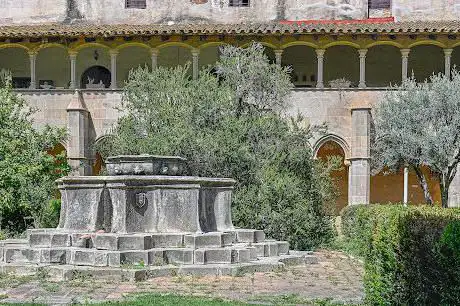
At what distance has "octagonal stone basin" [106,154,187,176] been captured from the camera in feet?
41.4

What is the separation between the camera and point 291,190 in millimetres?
16875

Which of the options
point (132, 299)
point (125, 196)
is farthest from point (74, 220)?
point (132, 299)

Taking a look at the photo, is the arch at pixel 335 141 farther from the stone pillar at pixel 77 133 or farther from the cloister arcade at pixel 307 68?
the stone pillar at pixel 77 133

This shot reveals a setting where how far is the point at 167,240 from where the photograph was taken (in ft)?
39.1

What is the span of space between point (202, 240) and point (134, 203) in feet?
4.18

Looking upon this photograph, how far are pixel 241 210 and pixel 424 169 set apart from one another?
590 inches

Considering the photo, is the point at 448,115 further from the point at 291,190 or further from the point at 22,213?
the point at 22,213

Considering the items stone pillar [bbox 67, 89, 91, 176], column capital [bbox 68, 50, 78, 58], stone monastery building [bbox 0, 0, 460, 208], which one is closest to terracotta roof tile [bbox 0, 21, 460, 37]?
stone monastery building [bbox 0, 0, 460, 208]

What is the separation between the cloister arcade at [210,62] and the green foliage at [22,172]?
383 inches

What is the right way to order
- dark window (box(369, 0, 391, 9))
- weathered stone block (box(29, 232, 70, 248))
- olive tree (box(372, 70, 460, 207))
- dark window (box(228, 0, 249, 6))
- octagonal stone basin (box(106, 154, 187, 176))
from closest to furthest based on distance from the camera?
weathered stone block (box(29, 232, 70, 248)), octagonal stone basin (box(106, 154, 187, 176)), olive tree (box(372, 70, 460, 207)), dark window (box(369, 0, 391, 9)), dark window (box(228, 0, 249, 6))

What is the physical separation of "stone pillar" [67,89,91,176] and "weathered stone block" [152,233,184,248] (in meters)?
15.7

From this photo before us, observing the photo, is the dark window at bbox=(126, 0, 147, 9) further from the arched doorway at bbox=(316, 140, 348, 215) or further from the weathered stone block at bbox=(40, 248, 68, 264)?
the weathered stone block at bbox=(40, 248, 68, 264)

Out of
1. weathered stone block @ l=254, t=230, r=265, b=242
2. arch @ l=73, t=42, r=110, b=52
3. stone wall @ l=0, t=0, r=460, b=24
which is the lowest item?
weathered stone block @ l=254, t=230, r=265, b=242

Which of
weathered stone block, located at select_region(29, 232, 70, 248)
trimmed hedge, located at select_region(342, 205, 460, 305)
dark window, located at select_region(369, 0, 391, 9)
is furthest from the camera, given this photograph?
dark window, located at select_region(369, 0, 391, 9)
